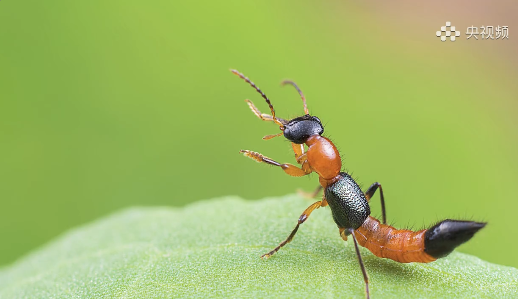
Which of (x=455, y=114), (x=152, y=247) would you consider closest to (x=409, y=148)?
(x=455, y=114)

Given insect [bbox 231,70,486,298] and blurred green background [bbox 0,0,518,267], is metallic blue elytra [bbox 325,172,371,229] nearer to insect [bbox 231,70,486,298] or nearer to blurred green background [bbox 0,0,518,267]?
insect [bbox 231,70,486,298]

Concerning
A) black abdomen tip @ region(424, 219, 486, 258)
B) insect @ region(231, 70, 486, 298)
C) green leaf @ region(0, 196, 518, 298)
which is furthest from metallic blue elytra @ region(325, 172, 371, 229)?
black abdomen tip @ region(424, 219, 486, 258)

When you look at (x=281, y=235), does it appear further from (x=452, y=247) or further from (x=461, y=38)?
(x=461, y=38)

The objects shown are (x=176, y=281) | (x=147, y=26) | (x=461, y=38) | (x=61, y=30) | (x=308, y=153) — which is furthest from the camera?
(x=461, y=38)

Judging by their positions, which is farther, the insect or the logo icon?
the logo icon

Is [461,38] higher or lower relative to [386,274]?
higher

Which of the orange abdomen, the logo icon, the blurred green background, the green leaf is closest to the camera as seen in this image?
the green leaf
